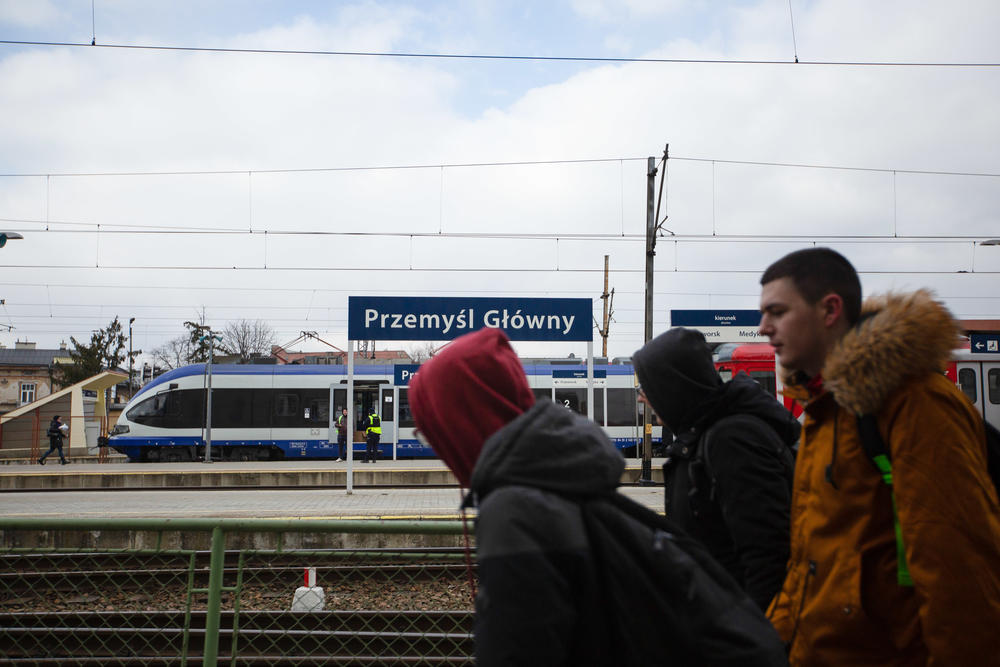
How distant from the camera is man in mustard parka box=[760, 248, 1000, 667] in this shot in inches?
57.3

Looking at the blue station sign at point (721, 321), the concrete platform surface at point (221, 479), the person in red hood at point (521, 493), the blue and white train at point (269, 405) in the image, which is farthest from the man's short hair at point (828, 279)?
the blue and white train at point (269, 405)

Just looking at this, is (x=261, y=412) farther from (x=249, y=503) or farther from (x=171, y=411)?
(x=249, y=503)

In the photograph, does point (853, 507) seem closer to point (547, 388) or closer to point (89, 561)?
point (89, 561)

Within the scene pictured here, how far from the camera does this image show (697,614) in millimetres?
1273

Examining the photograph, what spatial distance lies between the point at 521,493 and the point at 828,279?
44.7 inches

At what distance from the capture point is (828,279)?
1868 mm

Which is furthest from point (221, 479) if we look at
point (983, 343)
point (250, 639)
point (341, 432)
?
point (983, 343)

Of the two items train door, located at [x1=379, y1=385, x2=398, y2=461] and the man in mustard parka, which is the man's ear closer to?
the man in mustard parka

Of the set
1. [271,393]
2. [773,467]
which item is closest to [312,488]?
[271,393]

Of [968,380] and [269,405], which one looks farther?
[269,405]

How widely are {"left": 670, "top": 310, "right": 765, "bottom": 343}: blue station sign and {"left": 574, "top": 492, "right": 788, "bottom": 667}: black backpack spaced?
14.0 metres

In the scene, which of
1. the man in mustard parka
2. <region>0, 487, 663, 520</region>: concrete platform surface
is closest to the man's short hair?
the man in mustard parka

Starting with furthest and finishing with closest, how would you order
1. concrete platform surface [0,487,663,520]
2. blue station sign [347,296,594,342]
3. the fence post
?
blue station sign [347,296,594,342]
concrete platform surface [0,487,663,520]
the fence post

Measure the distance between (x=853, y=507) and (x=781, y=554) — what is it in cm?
44
